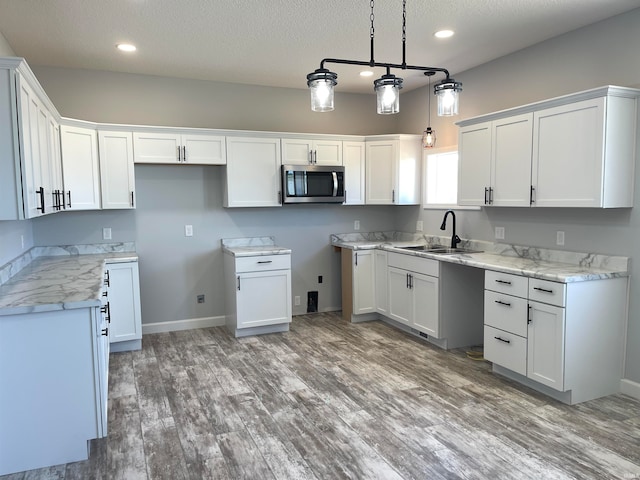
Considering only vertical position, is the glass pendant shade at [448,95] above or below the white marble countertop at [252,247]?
above

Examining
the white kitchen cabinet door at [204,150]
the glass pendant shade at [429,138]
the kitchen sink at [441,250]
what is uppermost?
the glass pendant shade at [429,138]

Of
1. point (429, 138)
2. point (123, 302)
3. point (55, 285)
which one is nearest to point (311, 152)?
point (429, 138)

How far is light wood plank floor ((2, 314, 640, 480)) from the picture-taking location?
243 cm

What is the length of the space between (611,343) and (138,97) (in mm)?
4730

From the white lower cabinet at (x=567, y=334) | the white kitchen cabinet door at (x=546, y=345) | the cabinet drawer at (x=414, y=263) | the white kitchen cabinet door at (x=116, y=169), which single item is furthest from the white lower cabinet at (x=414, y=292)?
the white kitchen cabinet door at (x=116, y=169)

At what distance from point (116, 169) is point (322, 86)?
112 inches

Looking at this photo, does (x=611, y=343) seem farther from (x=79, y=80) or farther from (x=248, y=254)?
(x=79, y=80)

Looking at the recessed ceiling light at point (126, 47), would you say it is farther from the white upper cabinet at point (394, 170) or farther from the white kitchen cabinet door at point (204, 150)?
the white upper cabinet at point (394, 170)

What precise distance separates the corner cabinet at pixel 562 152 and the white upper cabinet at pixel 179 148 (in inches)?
99.7

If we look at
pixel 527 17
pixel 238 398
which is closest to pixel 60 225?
pixel 238 398

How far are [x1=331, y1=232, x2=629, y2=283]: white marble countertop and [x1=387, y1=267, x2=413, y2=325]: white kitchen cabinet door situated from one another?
0.25m

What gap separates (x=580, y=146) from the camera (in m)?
3.17

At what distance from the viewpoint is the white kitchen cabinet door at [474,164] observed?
13.0ft

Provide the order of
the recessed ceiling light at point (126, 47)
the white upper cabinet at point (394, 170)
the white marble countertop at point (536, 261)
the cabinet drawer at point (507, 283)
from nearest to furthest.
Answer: the white marble countertop at point (536, 261)
the cabinet drawer at point (507, 283)
the recessed ceiling light at point (126, 47)
the white upper cabinet at point (394, 170)
